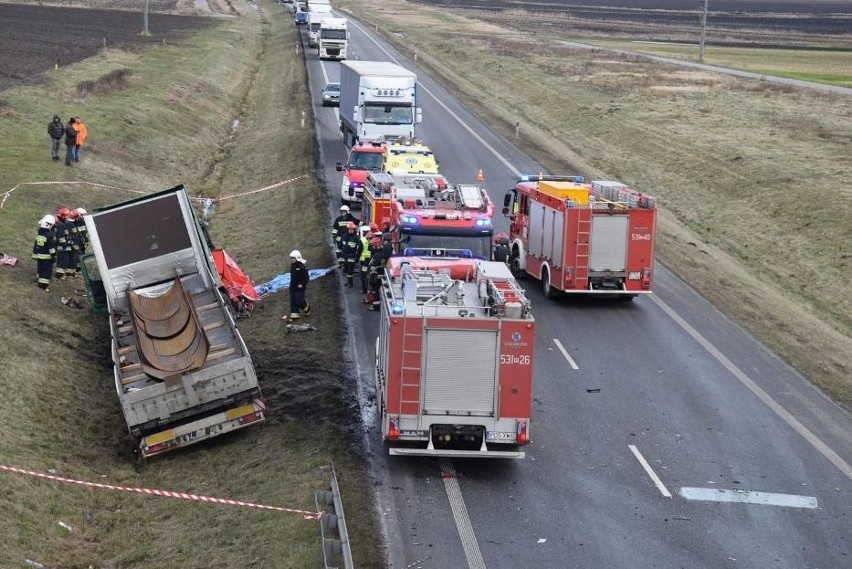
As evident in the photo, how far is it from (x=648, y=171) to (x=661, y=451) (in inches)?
1365

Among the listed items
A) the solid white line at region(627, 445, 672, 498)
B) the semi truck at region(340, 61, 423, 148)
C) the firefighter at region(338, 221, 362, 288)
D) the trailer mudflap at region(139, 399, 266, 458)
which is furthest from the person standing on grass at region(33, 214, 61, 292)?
the semi truck at region(340, 61, 423, 148)

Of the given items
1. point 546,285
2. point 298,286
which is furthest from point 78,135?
point 546,285

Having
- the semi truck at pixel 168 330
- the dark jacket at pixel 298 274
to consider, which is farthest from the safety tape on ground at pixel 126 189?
the dark jacket at pixel 298 274

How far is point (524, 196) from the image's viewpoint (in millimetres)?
31375

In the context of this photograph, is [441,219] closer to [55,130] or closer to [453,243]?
[453,243]

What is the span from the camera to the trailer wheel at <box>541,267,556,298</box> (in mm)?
29375

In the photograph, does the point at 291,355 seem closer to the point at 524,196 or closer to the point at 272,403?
the point at 272,403

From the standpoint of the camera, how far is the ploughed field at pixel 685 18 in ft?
414

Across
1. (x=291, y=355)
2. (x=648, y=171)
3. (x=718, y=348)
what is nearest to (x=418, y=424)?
(x=291, y=355)

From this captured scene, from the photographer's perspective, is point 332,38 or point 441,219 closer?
point 441,219

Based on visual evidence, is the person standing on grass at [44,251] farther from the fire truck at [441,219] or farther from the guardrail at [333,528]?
the guardrail at [333,528]

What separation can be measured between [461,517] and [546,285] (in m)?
13.3

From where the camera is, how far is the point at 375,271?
1082 inches

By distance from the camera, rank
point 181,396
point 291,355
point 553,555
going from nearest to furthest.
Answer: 1. point 553,555
2. point 181,396
3. point 291,355
